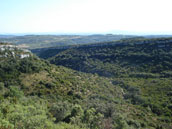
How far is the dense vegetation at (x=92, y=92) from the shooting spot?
1268 cm

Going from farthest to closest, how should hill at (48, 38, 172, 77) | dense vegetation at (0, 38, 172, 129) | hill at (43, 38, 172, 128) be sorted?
hill at (48, 38, 172, 77), hill at (43, 38, 172, 128), dense vegetation at (0, 38, 172, 129)

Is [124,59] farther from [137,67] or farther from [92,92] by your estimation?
[92,92]

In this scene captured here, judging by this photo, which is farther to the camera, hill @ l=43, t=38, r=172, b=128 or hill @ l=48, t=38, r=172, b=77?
hill @ l=48, t=38, r=172, b=77

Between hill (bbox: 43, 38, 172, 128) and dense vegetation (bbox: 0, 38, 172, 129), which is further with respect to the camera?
hill (bbox: 43, 38, 172, 128)

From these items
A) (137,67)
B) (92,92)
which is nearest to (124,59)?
(137,67)

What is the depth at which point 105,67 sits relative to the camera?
51.1m

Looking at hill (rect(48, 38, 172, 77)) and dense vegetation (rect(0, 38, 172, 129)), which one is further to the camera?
hill (rect(48, 38, 172, 77))

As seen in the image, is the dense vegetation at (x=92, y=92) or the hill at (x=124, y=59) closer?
the dense vegetation at (x=92, y=92)

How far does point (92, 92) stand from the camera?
27.7 m

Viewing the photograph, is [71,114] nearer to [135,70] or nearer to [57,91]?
[57,91]


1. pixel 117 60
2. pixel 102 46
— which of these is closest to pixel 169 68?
pixel 117 60

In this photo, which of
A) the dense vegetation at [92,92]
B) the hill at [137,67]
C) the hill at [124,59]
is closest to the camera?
the dense vegetation at [92,92]

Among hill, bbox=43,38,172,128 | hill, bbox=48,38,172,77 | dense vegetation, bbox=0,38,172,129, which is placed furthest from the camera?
hill, bbox=48,38,172,77

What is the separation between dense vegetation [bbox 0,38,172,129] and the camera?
1268cm
